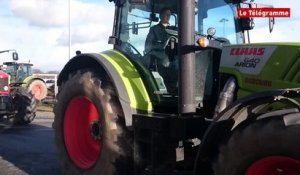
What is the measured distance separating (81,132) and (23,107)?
7.41 metres

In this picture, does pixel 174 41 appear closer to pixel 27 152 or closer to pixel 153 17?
pixel 153 17

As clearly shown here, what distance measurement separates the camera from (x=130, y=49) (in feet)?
18.0

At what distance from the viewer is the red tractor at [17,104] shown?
12288 millimetres

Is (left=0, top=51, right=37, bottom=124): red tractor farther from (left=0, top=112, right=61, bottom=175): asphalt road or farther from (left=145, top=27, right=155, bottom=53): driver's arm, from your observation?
(left=145, top=27, right=155, bottom=53): driver's arm

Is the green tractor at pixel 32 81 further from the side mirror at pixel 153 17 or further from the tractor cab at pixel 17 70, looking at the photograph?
the side mirror at pixel 153 17

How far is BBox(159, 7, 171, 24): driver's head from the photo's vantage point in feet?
16.4

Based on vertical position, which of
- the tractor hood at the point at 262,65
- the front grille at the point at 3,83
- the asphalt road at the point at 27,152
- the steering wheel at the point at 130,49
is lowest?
the asphalt road at the point at 27,152

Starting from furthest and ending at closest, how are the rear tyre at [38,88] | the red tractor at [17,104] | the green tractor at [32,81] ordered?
1. the rear tyre at [38,88]
2. the green tractor at [32,81]
3. the red tractor at [17,104]

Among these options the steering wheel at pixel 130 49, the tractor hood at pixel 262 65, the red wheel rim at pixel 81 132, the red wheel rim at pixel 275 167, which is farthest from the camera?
the red wheel rim at pixel 81 132

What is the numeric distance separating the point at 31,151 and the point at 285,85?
201 inches

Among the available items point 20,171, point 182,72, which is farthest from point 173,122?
point 20,171

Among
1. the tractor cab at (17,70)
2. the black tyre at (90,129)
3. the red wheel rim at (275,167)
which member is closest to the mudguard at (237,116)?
the red wheel rim at (275,167)

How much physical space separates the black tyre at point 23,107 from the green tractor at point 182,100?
7038 millimetres

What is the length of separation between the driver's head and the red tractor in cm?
813
